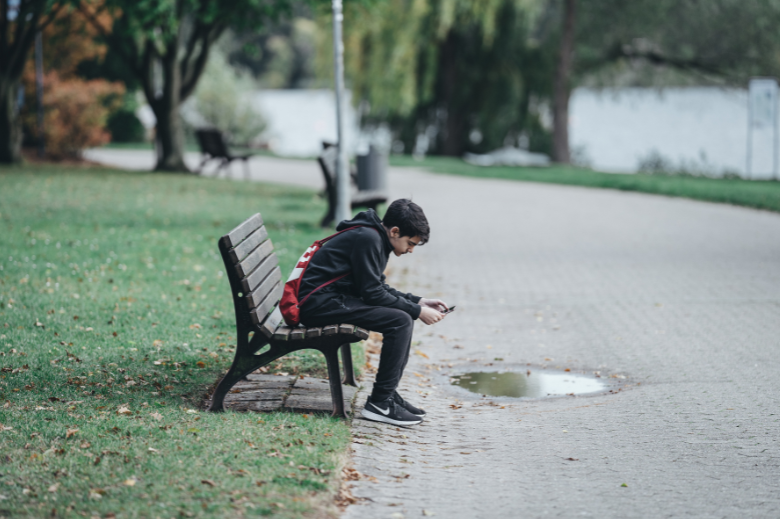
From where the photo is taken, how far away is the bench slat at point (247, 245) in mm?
4898

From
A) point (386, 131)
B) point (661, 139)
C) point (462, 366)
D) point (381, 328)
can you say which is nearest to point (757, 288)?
point (462, 366)

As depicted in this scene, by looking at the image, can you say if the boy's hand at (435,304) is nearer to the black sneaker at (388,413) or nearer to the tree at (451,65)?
the black sneaker at (388,413)

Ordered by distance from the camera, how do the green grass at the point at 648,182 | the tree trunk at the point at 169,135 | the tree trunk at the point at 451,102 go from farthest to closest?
the tree trunk at the point at 451,102 < the tree trunk at the point at 169,135 < the green grass at the point at 648,182

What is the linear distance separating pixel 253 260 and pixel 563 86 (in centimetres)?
2411

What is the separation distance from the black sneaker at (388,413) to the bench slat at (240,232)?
46.5 inches

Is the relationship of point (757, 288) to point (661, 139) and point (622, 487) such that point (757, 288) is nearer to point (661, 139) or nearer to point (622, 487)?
point (622, 487)

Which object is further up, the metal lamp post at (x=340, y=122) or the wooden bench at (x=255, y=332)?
the metal lamp post at (x=340, y=122)

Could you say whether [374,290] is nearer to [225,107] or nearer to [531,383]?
[531,383]

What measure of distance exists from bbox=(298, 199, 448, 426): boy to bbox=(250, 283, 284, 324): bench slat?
23 cm

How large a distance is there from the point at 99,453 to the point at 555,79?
25.7 metres

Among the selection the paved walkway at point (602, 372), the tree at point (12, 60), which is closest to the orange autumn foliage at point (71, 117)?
the tree at point (12, 60)

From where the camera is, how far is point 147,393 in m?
5.35

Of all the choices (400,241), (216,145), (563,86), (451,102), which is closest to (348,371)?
(400,241)

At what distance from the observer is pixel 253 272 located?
17.0 ft
